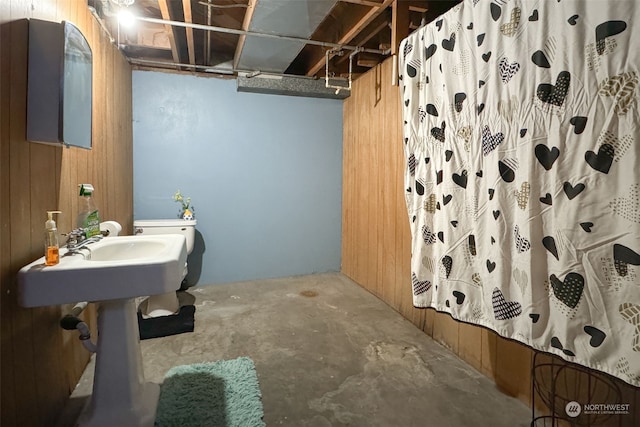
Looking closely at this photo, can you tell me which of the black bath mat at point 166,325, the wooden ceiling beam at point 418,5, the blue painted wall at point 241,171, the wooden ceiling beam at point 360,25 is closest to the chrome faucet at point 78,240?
the black bath mat at point 166,325

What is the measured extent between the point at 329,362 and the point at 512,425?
0.98 metres

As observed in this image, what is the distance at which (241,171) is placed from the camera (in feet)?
11.4

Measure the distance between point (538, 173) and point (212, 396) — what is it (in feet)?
5.92

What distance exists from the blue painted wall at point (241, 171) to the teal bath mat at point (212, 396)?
1616 millimetres

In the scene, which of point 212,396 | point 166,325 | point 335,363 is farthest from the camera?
point 166,325

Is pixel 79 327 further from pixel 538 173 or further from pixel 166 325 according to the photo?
pixel 538 173

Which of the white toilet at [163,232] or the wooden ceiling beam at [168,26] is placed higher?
the wooden ceiling beam at [168,26]

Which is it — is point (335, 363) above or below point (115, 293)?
below

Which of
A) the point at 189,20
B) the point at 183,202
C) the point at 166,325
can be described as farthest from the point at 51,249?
the point at 183,202

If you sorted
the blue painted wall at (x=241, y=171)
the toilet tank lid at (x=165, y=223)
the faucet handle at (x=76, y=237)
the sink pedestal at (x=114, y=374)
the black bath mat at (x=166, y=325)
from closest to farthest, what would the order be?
1. the sink pedestal at (x=114, y=374)
2. the faucet handle at (x=76, y=237)
3. the black bath mat at (x=166, y=325)
4. the toilet tank lid at (x=165, y=223)
5. the blue painted wall at (x=241, y=171)

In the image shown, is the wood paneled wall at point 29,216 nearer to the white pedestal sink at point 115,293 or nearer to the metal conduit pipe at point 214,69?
the white pedestal sink at point 115,293

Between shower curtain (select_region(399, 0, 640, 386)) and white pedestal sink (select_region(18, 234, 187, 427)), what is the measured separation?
1.31 meters

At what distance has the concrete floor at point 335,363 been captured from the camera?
159 cm

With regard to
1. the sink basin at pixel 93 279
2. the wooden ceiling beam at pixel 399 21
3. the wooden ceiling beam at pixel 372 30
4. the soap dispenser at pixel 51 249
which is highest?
the wooden ceiling beam at pixel 372 30
